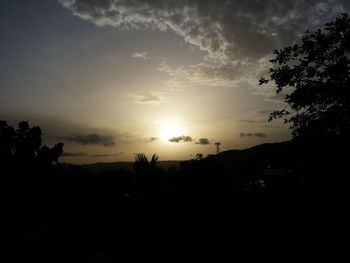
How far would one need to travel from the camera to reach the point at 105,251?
14992 millimetres

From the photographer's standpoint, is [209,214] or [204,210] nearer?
[209,214]

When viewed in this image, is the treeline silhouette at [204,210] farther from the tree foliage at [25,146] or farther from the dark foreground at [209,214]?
the tree foliage at [25,146]

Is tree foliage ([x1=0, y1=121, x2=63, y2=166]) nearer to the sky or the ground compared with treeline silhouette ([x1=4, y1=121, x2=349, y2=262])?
nearer to the sky

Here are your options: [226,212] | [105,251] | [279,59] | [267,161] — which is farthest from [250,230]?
[267,161]

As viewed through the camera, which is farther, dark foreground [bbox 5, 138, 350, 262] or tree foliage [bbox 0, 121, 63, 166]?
tree foliage [bbox 0, 121, 63, 166]

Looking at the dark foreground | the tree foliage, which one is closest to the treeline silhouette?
the dark foreground

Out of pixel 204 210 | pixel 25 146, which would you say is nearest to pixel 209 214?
pixel 204 210

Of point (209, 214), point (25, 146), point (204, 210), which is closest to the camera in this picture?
point (209, 214)

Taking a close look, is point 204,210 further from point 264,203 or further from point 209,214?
point 264,203

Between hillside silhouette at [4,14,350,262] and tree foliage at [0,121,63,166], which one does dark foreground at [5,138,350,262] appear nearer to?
hillside silhouette at [4,14,350,262]

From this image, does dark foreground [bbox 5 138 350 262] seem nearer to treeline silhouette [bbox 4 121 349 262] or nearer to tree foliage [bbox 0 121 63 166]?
treeline silhouette [bbox 4 121 349 262]

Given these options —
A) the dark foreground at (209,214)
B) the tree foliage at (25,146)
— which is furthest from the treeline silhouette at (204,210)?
the tree foliage at (25,146)

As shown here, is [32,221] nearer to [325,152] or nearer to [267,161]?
[325,152]

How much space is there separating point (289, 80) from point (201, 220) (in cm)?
676
